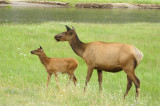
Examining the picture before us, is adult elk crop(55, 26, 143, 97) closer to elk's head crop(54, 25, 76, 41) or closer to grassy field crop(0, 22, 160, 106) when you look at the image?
elk's head crop(54, 25, 76, 41)

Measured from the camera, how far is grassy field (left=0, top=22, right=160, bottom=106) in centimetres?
788

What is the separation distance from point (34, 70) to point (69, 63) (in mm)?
2456

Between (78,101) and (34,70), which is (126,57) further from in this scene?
(34,70)

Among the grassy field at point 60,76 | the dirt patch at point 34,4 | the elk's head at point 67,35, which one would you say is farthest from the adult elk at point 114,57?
the dirt patch at point 34,4

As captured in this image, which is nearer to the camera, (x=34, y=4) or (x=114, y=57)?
(x=114, y=57)

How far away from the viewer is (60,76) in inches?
419

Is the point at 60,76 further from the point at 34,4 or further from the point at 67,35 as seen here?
the point at 34,4

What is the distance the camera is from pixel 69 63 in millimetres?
9719

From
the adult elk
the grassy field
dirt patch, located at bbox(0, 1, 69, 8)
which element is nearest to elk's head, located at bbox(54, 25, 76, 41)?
the adult elk

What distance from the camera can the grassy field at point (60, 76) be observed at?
7875 mm

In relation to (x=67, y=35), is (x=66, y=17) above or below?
below

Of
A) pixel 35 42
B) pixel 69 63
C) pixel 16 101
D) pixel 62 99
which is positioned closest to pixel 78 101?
pixel 62 99

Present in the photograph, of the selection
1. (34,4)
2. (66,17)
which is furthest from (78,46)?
(34,4)

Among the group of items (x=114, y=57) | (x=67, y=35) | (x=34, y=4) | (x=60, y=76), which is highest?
(x=67, y=35)
